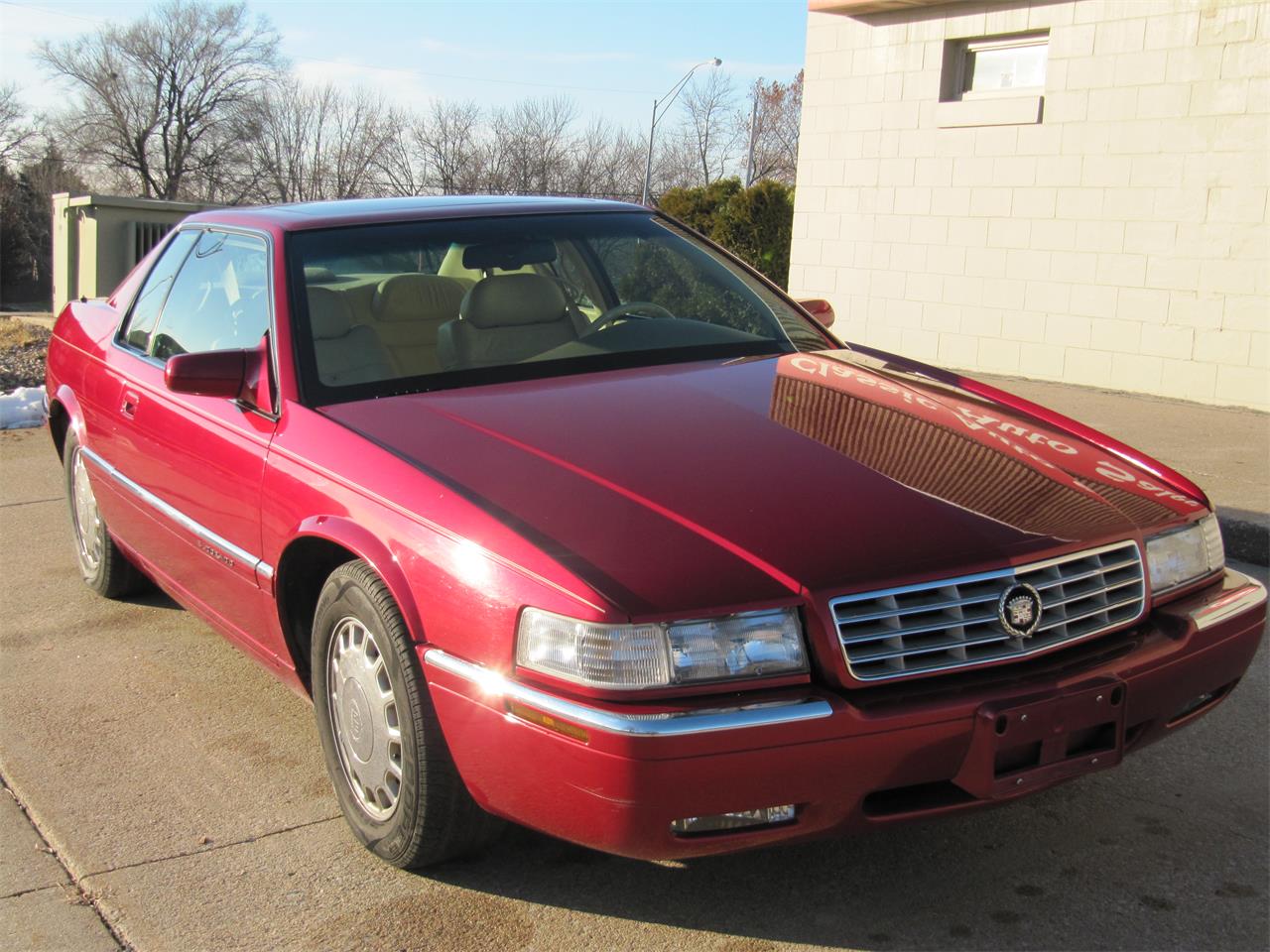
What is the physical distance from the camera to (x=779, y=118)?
53.8 metres

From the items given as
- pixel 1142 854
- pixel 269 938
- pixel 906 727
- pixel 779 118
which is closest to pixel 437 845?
pixel 269 938

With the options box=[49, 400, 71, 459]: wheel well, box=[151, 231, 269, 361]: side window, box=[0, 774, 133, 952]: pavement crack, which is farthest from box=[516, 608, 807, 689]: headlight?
box=[49, 400, 71, 459]: wheel well

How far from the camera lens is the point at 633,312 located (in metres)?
4.23

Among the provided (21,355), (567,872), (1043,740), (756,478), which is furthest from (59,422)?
(21,355)

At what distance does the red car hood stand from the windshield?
7.1 inches

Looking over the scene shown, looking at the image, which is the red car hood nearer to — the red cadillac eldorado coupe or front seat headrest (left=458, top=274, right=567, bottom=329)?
the red cadillac eldorado coupe

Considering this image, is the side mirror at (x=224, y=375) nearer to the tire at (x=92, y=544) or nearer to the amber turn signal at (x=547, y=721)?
the amber turn signal at (x=547, y=721)

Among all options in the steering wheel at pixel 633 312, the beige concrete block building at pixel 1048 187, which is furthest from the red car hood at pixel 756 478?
the beige concrete block building at pixel 1048 187

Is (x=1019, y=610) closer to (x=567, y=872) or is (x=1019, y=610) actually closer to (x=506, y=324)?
(x=567, y=872)

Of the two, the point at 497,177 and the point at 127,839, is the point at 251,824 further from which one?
the point at 497,177

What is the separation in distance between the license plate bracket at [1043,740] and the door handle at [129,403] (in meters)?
3.04

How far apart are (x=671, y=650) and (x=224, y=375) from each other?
1.71 m

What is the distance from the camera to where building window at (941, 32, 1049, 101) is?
35.1 feet

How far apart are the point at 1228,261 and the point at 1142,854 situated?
7.28m
